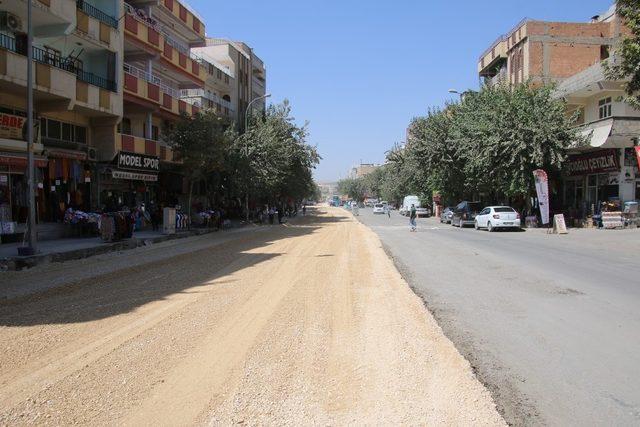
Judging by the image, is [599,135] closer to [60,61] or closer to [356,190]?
[60,61]

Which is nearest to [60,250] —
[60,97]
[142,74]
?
[60,97]

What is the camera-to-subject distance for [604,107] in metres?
32.8

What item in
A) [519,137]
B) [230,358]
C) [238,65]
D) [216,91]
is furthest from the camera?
[238,65]

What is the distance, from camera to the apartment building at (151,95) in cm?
2700

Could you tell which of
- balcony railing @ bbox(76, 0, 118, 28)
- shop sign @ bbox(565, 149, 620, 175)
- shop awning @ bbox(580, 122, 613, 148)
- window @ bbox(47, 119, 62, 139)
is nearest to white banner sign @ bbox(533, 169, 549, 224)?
shop awning @ bbox(580, 122, 613, 148)

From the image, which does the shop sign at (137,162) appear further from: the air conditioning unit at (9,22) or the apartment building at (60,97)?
the air conditioning unit at (9,22)

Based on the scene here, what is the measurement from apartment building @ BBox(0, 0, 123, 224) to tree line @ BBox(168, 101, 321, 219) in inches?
164

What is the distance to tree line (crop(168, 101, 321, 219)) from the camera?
1081 inches

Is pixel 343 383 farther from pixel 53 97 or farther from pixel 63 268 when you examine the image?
pixel 53 97

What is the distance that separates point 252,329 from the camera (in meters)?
6.82

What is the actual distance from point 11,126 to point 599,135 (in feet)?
99.1

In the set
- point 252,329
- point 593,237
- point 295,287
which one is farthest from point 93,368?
point 593,237

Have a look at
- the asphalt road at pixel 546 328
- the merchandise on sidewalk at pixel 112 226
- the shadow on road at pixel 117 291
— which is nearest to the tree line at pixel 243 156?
the merchandise on sidewalk at pixel 112 226

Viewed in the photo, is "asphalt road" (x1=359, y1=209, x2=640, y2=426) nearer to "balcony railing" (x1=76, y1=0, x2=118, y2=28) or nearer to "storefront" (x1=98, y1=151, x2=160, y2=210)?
"storefront" (x1=98, y1=151, x2=160, y2=210)
